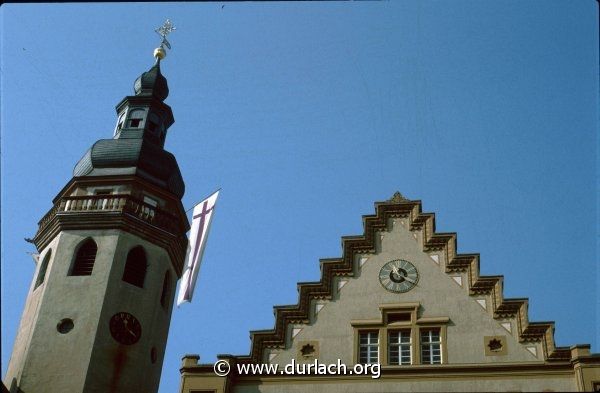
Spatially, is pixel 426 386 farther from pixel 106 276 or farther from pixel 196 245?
pixel 106 276

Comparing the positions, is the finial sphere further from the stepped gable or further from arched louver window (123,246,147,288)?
the stepped gable

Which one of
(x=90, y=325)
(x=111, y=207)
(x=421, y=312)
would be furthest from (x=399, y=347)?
(x=111, y=207)

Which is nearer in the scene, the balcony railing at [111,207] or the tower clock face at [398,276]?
the tower clock face at [398,276]

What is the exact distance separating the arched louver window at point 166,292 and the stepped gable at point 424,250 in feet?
25.7

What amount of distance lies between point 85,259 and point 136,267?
5.87ft

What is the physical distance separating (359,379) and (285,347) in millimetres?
2349

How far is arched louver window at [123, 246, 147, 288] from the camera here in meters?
28.5

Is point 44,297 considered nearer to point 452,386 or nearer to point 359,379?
point 359,379

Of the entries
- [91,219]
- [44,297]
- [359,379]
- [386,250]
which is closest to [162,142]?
[91,219]

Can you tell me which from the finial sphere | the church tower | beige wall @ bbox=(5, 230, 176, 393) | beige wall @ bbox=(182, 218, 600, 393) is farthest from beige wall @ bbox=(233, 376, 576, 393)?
the finial sphere

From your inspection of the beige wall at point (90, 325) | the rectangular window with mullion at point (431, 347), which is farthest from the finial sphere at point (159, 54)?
the rectangular window with mullion at point (431, 347)

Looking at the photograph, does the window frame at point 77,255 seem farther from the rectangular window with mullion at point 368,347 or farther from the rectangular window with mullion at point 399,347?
the rectangular window with mullion at point 399,347

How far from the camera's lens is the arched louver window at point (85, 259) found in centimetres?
2794

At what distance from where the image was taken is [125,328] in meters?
27.1
